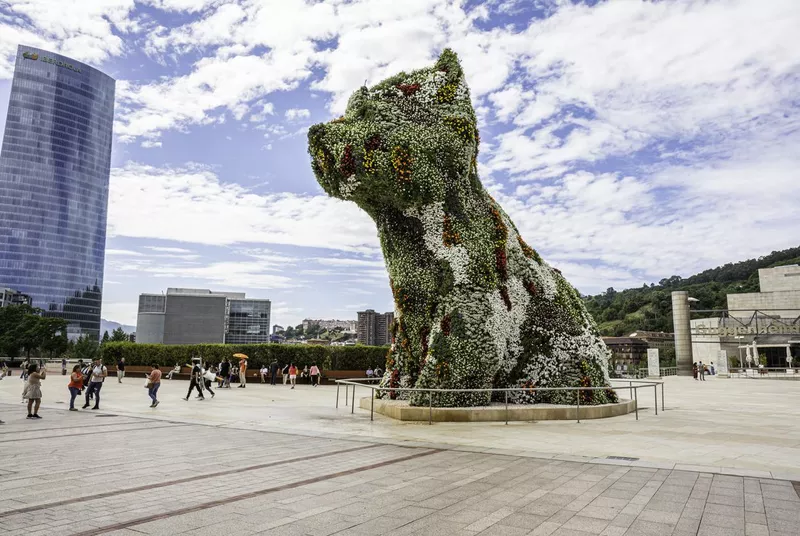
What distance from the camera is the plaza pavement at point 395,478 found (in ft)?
16.5

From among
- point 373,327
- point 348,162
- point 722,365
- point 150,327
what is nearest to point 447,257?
point 348,162

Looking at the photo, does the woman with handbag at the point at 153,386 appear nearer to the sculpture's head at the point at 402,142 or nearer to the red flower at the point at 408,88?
the sculpture's head at the point at 402,142

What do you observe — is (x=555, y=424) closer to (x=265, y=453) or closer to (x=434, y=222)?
(x=434, y=222)

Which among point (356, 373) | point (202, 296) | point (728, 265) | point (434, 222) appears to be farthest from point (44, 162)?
point (728, 265)

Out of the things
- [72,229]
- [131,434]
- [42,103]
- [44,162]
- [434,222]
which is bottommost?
[131,434]

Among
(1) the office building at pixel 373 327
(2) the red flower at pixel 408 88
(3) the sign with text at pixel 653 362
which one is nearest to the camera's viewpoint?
(2) the red flower at pixel 408 88

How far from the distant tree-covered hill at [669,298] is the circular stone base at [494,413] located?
85809 mm

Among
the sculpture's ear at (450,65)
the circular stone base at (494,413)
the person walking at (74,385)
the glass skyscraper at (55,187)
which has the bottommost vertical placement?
the circular stone base at (494,413)

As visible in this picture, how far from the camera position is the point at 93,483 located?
6.44m

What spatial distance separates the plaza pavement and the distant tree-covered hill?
295ft

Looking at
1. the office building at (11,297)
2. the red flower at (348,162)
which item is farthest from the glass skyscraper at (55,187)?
the red flower at (348,162)

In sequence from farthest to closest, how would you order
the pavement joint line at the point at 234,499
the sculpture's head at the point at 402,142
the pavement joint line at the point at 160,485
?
1. the sculpture's head at the point at 402,142
2. the pavement joint line at the point at 160,485
3. the pavement joint line at the point at 234,499

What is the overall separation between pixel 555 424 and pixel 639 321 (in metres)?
107

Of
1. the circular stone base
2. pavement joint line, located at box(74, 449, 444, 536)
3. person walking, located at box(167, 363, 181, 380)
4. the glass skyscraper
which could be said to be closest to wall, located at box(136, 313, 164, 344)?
the glass skyscraper
